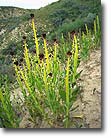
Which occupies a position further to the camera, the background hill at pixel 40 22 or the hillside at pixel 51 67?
the background hill at pixel 40 22

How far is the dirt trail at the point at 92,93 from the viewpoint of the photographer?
253 cm

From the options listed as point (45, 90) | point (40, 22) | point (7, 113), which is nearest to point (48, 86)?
point (45, 90)

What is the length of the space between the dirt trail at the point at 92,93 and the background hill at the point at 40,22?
0.86 ft

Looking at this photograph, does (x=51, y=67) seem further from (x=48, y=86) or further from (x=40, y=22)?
(x=40, y=22)

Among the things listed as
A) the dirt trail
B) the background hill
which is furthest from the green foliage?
the dirt trail

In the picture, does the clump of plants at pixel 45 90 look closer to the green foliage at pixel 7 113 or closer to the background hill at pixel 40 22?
the green foliage at pixel 7 113

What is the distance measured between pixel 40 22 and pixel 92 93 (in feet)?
1.99

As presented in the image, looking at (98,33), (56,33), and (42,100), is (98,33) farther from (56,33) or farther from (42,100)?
(42,100)

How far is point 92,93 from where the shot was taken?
263 cm

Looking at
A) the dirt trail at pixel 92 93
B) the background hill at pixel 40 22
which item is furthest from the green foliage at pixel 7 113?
the dirt trail at pixel 92 93

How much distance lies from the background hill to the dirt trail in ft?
0.86

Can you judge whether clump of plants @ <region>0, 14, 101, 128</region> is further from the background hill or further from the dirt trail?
the background hill

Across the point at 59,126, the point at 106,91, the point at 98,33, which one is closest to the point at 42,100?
the point at 59,126
